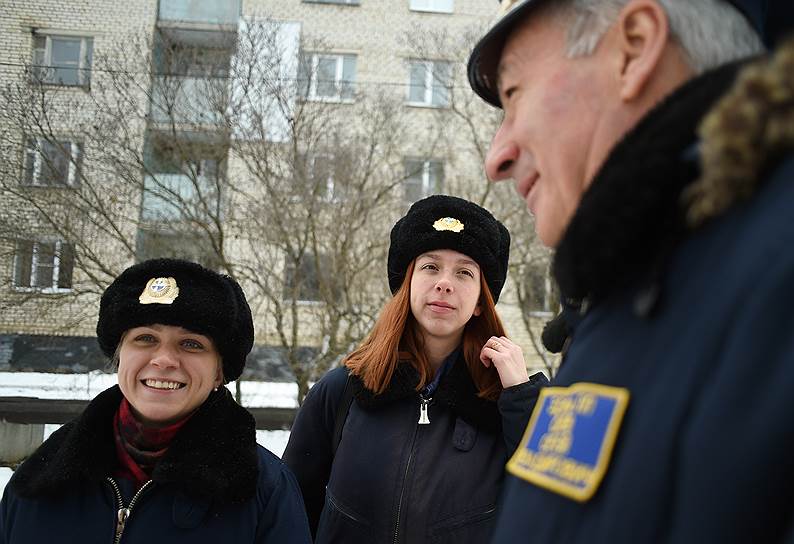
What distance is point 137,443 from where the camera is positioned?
7.25 ft

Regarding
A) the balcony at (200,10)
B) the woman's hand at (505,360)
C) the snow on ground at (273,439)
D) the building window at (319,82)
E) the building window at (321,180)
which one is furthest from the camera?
the balcony at (200,10)

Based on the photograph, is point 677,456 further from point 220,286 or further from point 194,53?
point 194,53

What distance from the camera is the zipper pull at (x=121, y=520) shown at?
6.51 ft

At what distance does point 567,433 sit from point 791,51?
518 millimetres

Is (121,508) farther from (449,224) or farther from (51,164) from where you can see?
(51,164)

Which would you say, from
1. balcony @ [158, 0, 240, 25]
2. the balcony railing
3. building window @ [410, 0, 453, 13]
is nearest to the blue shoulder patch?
the balcony railing

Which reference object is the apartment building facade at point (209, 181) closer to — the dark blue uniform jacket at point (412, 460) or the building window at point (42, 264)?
the building window at point (42, 264)

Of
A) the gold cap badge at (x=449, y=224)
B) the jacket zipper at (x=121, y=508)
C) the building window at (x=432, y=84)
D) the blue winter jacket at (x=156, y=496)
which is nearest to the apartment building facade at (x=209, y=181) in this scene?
the building window at (x=432, y=84)

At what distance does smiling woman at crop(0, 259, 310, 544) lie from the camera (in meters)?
2.01

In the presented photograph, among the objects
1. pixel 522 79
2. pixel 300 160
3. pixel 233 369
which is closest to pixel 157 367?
pixel 233 369

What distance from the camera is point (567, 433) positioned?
0.87 metres

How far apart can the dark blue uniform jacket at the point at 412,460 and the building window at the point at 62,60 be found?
8398mm

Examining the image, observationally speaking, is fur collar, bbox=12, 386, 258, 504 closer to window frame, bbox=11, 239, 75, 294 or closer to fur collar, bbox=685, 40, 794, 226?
fur collar, bbox=685, 40, 794, 226

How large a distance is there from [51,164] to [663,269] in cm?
938
